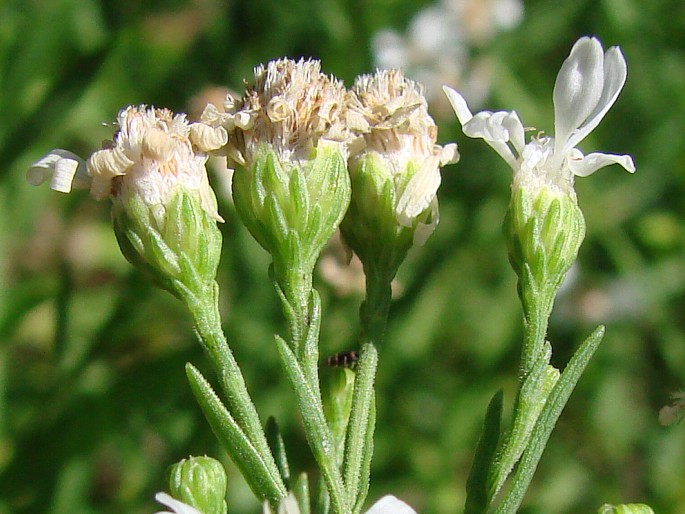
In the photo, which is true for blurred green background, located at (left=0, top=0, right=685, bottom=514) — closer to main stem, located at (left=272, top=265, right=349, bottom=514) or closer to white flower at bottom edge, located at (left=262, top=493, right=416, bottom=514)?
main stem, located at (left=272, top=265, right=349, bottom=514)

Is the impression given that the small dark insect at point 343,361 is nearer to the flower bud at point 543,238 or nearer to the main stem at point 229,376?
the main stem at point 229,376

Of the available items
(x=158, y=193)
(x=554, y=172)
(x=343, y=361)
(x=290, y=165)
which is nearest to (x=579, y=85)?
(x=554, y=172)

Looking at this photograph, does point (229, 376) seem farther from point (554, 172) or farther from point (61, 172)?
point (554, 172)

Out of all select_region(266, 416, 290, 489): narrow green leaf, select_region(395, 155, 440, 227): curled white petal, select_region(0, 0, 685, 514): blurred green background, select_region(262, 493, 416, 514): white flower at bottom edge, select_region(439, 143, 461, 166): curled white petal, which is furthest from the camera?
select_region(0, 0, 685, 514): blurred green background

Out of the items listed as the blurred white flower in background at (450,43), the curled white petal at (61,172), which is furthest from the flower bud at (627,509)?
the blurred white flower in background at (450,43)

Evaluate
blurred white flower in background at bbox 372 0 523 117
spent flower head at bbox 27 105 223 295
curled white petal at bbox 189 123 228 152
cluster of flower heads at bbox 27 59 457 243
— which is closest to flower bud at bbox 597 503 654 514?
cluster of flower heads at bbox 27 59 457 243

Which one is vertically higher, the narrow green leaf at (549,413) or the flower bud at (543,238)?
the flower bud at (543,238)

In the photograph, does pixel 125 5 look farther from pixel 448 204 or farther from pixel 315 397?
pixel 315 397
